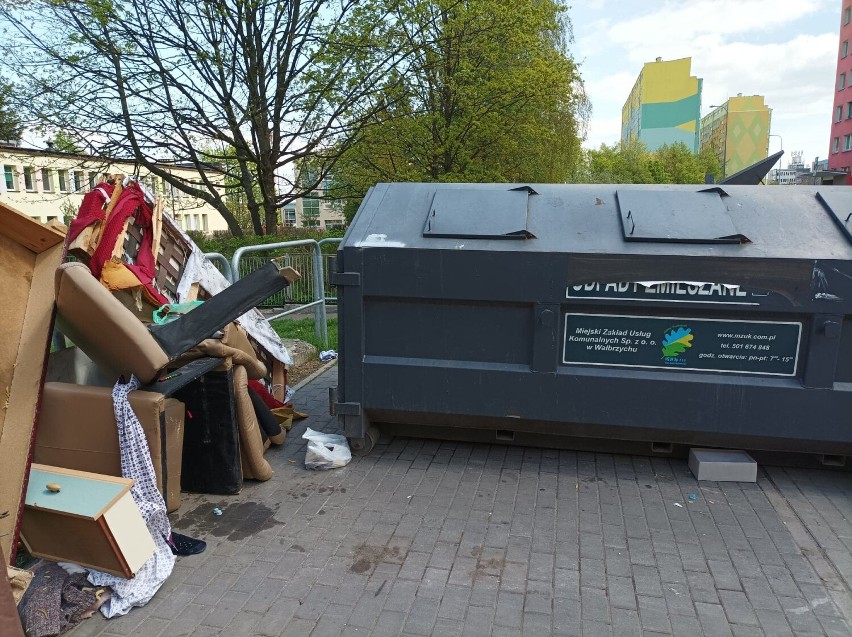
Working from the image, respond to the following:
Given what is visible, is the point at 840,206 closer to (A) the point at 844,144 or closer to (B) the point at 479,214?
(B) the point at 479,214

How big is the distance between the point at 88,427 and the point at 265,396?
1668mm

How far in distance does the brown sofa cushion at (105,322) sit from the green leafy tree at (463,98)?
12305 millimetres

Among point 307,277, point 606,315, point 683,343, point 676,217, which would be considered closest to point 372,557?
point 606,315

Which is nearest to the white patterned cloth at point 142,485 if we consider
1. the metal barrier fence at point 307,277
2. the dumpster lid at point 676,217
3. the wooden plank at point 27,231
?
the wooden plank at point 27,231

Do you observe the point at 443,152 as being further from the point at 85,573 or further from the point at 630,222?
the point at 85,573

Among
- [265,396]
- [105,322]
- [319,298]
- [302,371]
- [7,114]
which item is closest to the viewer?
[105,322]

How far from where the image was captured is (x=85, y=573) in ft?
9.04

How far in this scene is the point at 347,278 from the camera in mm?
3814

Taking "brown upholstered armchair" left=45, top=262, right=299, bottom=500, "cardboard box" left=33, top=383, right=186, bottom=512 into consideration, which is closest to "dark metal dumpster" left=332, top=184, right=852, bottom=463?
"brown upholstered armchair" left=45, top=262, right=299, bottom=500

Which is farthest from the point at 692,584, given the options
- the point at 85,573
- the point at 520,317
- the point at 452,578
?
the point at 85,573

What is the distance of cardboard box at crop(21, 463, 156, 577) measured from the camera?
2.62 metres

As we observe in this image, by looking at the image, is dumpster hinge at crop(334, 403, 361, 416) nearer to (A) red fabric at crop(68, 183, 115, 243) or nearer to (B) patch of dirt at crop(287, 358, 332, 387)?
(A) red fabric at crop(68, 183, 115, 243)

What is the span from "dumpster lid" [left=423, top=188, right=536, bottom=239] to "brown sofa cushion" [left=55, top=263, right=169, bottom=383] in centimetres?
171

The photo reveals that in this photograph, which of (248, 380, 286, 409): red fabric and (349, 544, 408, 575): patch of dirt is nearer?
(349, 544, 408, 575): patch of dirt
